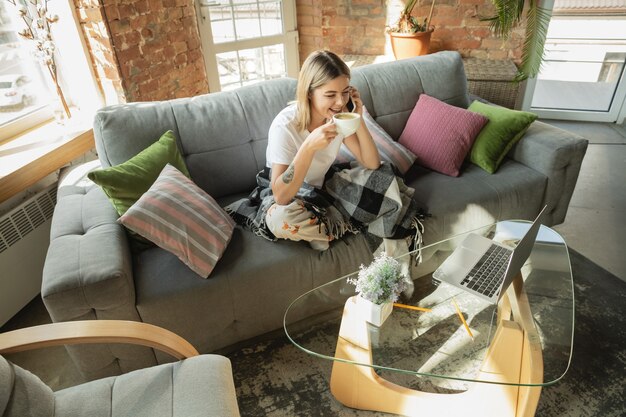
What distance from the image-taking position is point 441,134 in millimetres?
2045

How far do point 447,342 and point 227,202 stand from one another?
1.13 m

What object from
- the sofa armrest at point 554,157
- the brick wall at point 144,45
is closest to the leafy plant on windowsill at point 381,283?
the sofa armrest at point 554,157

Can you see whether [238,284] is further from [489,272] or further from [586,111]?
[586,111]

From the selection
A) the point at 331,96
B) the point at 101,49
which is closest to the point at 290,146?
the point at 331,96

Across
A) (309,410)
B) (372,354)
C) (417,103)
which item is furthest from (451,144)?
(309,410)

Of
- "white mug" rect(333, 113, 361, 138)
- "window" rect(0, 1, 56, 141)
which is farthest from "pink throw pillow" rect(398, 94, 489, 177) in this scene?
"window" rect(0, 1, 56, 141)

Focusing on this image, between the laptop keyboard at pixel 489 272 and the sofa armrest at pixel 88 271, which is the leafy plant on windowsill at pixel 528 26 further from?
the sofa armrest at pixel 88 271

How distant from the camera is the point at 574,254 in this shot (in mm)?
2133

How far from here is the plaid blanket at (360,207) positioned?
1.66m

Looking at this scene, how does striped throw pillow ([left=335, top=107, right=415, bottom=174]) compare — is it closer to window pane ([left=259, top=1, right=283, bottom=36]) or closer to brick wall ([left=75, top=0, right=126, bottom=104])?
brick wall ([left=75, top=0, right=126, bottom=104])

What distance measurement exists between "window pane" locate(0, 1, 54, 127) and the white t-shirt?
1441 millimetres

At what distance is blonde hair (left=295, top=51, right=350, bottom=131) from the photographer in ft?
5.07

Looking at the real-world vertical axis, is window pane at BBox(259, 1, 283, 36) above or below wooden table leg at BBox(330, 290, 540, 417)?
above

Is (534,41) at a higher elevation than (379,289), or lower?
higher
